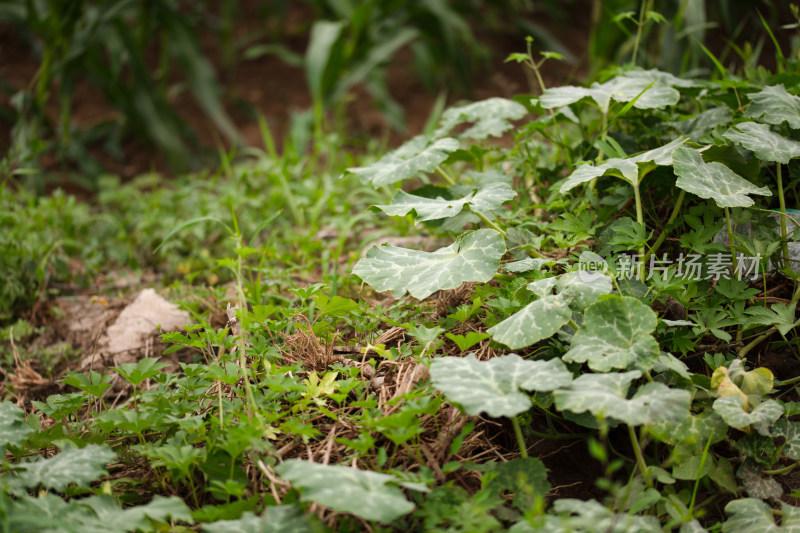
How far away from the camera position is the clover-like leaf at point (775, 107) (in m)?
1.51

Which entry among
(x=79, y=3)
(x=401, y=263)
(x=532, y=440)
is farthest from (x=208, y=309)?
(x=79, y=3)

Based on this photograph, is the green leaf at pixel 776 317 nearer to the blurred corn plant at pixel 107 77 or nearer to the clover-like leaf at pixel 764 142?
the clover-like leaf at pixel 764 142

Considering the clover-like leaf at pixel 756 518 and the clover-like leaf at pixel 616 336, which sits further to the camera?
the clover-like leaf at pixel 616 336

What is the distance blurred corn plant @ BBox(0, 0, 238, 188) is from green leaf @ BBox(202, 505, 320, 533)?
104 inches

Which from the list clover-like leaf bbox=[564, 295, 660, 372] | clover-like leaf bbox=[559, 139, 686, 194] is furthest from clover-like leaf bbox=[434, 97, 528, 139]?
clover-like leaf bbox=[564, 295, 660, 372]

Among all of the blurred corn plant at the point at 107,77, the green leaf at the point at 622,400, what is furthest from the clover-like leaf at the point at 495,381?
the blurred corn plant at the point at 107,77

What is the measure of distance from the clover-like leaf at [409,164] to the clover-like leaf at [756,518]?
110cm

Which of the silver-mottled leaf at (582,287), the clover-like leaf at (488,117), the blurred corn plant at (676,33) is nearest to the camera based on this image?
the silver-mottled leaf at (582,287)

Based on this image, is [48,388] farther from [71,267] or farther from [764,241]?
[764,241]

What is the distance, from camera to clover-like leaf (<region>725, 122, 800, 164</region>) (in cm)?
141

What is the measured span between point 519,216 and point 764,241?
0.64 meters

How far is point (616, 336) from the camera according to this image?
1.18 meters

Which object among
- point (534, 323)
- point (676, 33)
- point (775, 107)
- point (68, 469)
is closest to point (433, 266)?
point (534, 323)

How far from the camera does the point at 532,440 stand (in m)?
1.32
